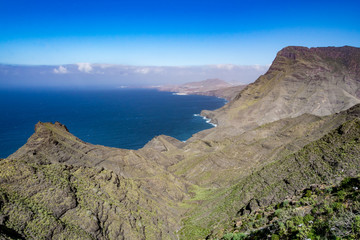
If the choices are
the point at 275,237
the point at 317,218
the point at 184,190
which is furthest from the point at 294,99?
the point at 275,237

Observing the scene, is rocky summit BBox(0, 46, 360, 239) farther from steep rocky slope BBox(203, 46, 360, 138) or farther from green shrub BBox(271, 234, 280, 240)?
steep rocky slope BBox(203, 46, 360, 138)

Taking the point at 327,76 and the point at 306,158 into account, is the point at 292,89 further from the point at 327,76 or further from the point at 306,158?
the point at 306,158

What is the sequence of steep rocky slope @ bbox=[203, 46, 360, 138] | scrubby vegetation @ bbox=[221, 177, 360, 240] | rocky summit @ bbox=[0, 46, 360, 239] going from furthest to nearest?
steep rocky slope @ bbox=[203, 46, 360, 138] < rocky summit @ bbox=[0, 46, 360, 239] < scrubby vegetation @ bbox=[221, 177, 360, 240]

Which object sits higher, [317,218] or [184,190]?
[317,218]

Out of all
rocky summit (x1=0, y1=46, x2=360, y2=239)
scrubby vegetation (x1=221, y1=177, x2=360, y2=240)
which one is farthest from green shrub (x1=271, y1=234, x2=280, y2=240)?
rocky summit (x1=0, y1=46, x2=360, y2=239)

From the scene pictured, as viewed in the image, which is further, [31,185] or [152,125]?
[152,125]

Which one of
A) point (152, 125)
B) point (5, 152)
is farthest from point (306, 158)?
point (152, 125)

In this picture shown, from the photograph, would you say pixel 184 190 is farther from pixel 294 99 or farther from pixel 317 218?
pixel 294 99

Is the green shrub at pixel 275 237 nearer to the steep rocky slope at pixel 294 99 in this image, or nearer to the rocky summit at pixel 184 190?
the rocky summit at pixel 184 190
